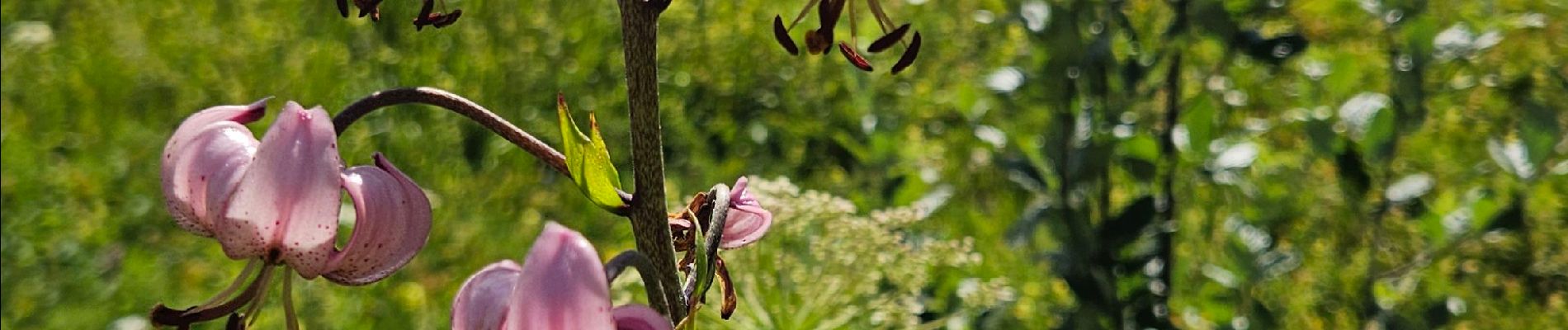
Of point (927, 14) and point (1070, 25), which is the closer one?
point (1070, 25)

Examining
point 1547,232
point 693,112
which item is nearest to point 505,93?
point 693,112

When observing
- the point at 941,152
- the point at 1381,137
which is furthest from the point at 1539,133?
the point at 941,152

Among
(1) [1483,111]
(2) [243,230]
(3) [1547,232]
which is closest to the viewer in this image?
(2) [243,230]

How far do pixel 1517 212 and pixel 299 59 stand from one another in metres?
1.77

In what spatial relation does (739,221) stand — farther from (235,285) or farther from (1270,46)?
(1270,46)

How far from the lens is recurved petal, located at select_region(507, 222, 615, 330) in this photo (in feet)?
1.39

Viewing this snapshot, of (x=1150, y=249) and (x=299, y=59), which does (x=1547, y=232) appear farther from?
(x=299, y=59)

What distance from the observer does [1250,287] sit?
49.3 inches

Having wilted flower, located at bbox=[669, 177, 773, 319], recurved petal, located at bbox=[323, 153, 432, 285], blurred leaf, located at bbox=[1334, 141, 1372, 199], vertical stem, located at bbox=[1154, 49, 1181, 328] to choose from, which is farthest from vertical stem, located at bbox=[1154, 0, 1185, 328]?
recurved petal, located at bbox=[323, 153, 432, 285]

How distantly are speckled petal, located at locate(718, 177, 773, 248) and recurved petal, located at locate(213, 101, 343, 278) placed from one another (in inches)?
5.9

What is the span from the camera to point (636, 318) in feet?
1.59

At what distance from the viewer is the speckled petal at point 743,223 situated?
600 millimetres

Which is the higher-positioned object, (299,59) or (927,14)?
(299,59)

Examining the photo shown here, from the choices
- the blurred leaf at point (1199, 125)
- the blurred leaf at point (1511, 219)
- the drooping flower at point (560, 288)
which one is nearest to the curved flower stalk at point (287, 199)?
the drooping flower at point (560, 288)
